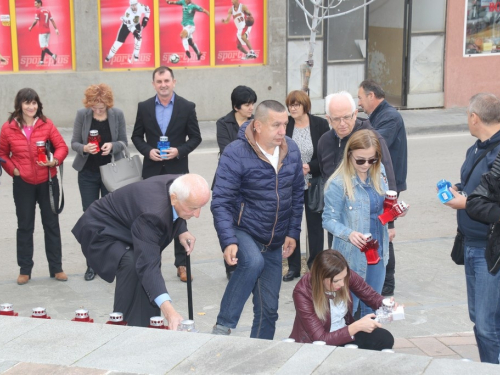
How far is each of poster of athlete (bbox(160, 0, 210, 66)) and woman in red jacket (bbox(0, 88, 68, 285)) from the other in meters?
9.11

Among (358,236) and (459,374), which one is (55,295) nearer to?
(358,236)

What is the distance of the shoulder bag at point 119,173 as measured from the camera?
27.5 ft

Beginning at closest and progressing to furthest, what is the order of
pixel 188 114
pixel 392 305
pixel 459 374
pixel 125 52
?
pixel 459 374
pixel 392 305
pixel 188 114
pixel 125 52

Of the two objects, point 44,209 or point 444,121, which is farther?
point 444,121

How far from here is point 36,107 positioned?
8.37 m

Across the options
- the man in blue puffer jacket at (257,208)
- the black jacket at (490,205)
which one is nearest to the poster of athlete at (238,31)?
the man in blue puffer jacket at (257,208)

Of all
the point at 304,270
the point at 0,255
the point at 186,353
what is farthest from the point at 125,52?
the point at 186,353

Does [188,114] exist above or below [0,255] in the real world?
above

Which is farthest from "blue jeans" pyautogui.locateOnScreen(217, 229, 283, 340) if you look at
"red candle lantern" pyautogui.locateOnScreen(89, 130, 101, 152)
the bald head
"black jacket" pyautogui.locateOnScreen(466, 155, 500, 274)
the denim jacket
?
"red candle lantern" pyautogui.locateOnScreen(89, 130, 101, 152)

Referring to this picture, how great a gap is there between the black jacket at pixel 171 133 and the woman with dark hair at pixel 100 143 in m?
0.21

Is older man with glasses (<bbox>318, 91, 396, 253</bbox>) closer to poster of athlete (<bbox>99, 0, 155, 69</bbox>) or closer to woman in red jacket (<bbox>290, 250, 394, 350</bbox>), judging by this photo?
woman in red jacket (<bbox>290, 250, 394, 350</bbox>)

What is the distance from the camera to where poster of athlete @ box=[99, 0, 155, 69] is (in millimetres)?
16875

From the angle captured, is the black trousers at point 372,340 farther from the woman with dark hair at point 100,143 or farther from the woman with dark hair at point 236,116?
the woman with dark hair at point 100,143

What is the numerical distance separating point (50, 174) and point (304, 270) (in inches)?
107
